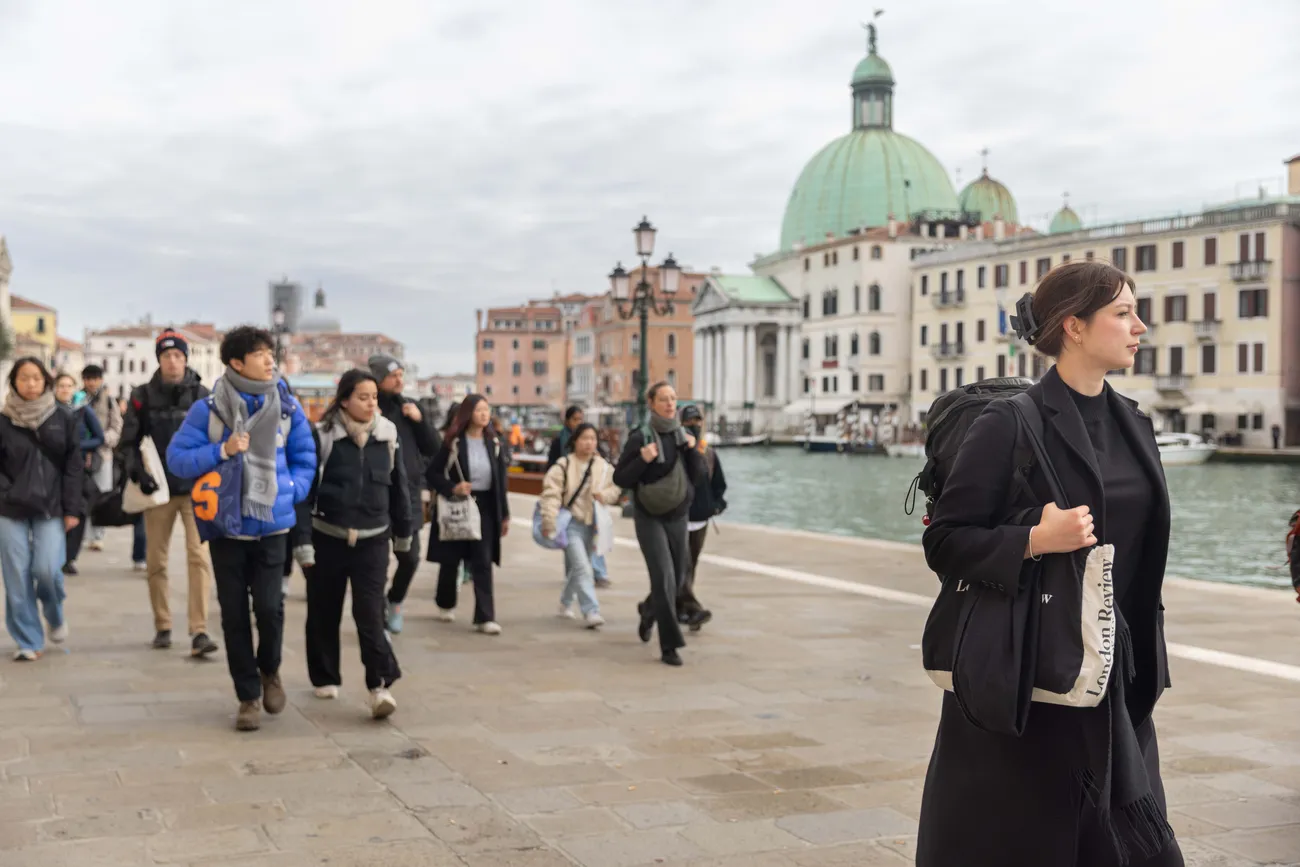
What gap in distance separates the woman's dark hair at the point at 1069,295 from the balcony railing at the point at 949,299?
73.8m

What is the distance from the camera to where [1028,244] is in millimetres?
69062

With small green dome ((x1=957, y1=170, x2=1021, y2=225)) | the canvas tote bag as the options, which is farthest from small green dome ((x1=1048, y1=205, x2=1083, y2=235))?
the canvas tote bag

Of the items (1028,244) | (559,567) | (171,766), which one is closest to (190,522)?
(171,766)

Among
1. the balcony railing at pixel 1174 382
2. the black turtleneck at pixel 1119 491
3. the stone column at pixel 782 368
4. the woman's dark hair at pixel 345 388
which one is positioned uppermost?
the stone column at pixel 782 368

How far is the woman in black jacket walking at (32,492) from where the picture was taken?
23.5 feet

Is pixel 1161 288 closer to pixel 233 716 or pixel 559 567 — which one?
pixel 559 567

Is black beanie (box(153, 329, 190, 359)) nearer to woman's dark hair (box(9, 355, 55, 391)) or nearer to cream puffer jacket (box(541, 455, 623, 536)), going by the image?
woman's dark hair (box(9, 355, 55, 391))

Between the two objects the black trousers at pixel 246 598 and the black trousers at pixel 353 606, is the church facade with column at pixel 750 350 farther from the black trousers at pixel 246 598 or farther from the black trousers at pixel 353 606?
the black trousers at pixel 246 598

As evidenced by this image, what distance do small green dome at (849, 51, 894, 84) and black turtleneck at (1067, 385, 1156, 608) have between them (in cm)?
9935

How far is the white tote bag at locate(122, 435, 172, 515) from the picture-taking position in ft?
25.4

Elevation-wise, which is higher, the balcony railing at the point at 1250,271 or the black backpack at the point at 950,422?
the balcony railing at the point at 1250,271

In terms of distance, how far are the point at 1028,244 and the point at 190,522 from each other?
214ft

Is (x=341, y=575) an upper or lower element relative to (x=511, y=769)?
upper

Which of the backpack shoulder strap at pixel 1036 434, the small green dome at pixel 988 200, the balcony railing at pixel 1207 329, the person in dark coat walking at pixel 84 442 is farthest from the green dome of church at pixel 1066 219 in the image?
the backpack shoulder strap at pixel 1036 434
